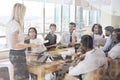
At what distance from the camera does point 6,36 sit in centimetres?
204

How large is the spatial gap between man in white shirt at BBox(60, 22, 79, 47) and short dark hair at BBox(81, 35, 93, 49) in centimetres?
13

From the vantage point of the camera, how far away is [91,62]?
6.17 feet

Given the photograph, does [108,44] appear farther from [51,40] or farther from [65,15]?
[51,40]

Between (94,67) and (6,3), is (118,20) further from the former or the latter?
(6,3)

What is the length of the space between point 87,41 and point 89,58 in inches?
5.8

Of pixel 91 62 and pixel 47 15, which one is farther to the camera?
pixel 47 15

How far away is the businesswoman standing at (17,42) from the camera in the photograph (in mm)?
1984

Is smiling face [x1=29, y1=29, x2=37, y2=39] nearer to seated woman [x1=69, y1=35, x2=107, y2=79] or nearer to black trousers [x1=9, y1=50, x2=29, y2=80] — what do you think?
black trousers [x1=9, y1=50, x2=29, y2=80]

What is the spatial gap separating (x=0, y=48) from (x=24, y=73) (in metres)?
0.34

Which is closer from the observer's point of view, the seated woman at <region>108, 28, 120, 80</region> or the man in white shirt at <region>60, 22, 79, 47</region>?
the seated woman at <region>108, 28, 120, 80</region>

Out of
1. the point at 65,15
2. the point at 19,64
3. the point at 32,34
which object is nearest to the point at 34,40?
the point at 32,34

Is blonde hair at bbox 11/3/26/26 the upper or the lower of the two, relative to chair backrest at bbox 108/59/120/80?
upper

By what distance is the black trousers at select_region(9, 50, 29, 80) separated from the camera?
210cm

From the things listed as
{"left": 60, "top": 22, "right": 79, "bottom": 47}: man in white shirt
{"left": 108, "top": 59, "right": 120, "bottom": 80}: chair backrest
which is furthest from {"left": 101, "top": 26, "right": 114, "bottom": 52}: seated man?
{"left": 60, "top": 22, "right": 79, "bottom": 47}: man in white shirt
